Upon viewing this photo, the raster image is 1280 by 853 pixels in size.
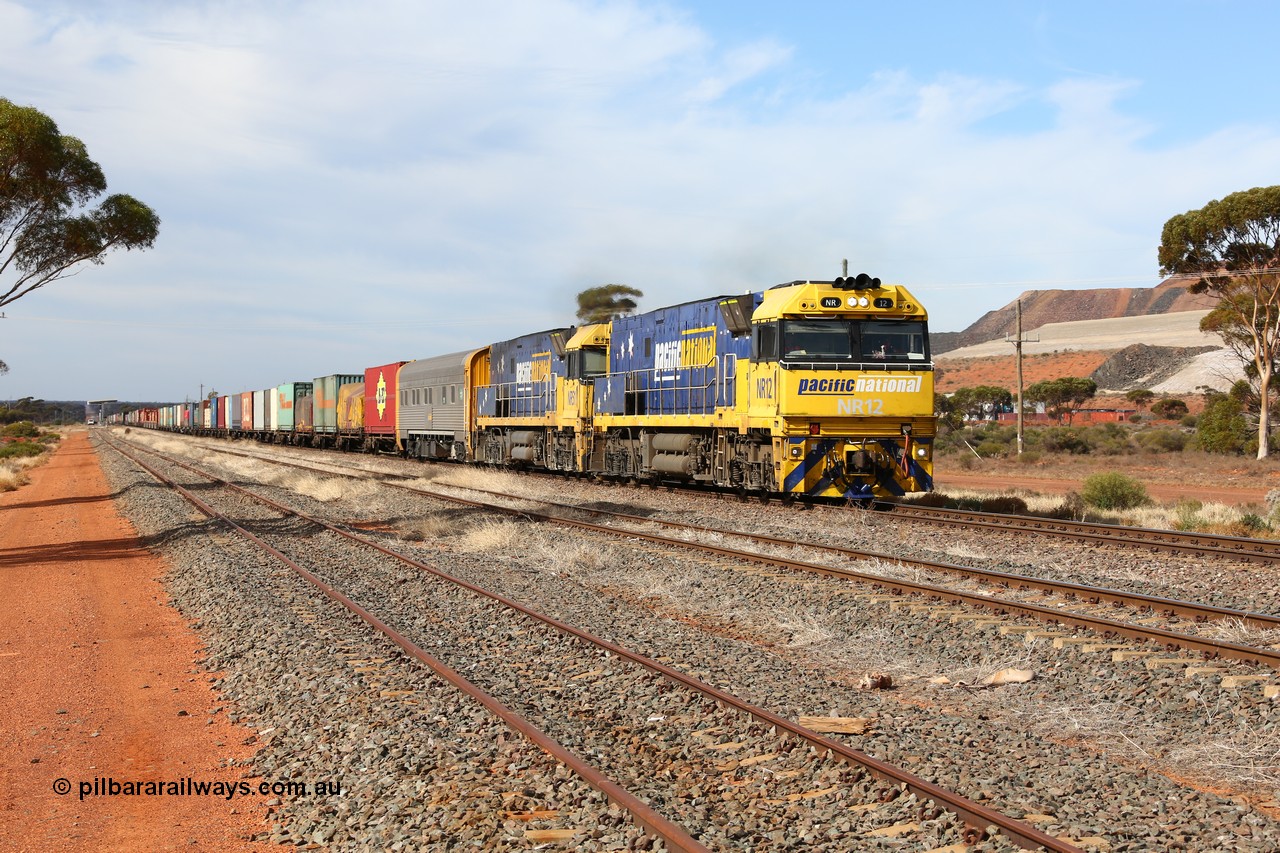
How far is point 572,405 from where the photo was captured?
26.3m

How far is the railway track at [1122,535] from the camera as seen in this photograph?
41.0ft

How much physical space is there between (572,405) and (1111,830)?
22.1 metres

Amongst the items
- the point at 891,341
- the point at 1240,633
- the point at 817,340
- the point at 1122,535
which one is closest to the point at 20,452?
the point at 817,340

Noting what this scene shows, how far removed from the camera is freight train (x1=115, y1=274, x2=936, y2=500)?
55.7ft

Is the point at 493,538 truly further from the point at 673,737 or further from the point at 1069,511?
the point at 1069,511

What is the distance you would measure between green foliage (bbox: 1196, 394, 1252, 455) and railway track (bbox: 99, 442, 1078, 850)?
35214 millimetres

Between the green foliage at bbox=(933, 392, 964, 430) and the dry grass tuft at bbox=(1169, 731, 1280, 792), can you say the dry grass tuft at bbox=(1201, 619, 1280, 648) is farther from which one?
the green foliage at bbox=(933, 392, 964, 430)

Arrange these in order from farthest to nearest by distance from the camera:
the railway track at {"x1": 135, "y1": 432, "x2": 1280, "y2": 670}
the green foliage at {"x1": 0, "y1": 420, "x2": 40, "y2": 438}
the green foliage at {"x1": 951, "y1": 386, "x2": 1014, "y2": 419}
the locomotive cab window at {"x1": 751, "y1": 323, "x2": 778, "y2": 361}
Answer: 1. the green foliage at {"x1": 0, "y1": 420, "x2": 40, "y2": 438}
2. the green foliage at {"x1": 951, "y1": 386, "x2": 1014, "y2": 419}
3. the locomotive cab window at {"x1": 751, "y1": 323, "x2": 778, "y2": 361}
4. the railway track at {"x1": 135, "y1": 432, "x2": 1280, "y2": 670}

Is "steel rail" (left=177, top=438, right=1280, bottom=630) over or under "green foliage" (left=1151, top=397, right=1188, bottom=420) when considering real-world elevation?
under

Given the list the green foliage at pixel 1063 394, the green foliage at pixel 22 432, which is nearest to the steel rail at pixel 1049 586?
the green foliage at pixel 1063 394

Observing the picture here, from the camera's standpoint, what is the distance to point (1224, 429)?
3772 cm

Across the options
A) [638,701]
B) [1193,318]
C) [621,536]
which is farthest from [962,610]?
[1193,318]

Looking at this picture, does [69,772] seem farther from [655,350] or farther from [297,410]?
[297,410]

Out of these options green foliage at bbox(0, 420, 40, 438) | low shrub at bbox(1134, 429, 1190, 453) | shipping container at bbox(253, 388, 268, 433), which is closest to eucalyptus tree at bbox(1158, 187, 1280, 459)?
low shrub at bbox(1134, 429, 1190, 453)
